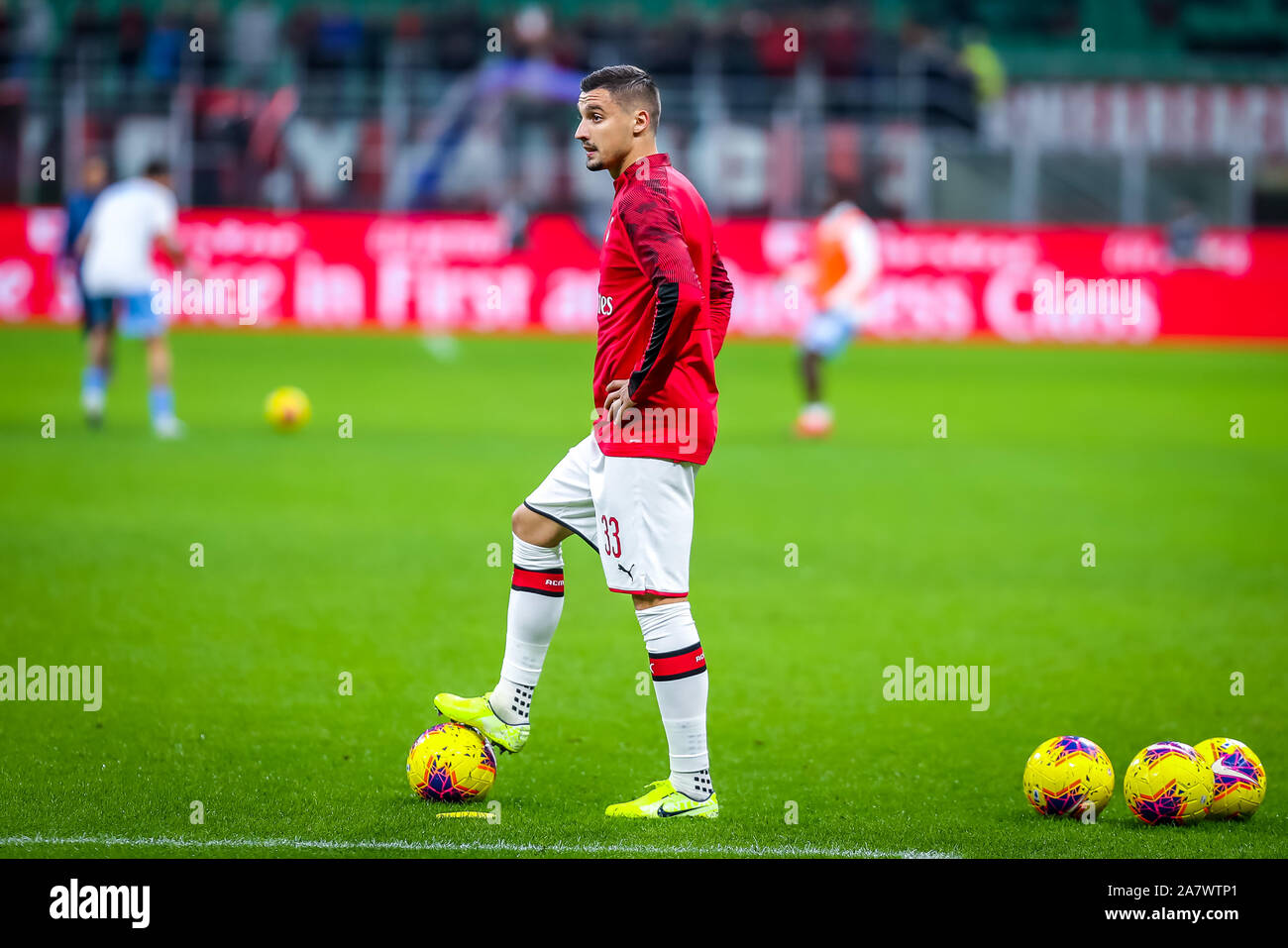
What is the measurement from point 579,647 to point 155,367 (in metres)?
8.17

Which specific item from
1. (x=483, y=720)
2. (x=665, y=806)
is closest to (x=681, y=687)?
(x=665, y=806)

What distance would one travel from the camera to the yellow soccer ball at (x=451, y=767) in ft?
17.5

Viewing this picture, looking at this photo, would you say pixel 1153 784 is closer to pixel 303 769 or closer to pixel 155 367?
pixel 303 769

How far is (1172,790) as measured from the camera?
17.3 ft

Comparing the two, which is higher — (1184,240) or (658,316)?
(1184,240)

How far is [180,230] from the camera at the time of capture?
25.1 metres

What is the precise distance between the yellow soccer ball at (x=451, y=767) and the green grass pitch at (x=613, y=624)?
Result: 107 mm

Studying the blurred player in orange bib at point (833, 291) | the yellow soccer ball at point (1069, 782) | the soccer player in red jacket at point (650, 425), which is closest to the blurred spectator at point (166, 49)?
the blurred player in orange bib at point (833, 291)

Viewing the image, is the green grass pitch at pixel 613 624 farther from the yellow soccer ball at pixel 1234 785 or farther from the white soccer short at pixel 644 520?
the white soccer short at pixel 644 520

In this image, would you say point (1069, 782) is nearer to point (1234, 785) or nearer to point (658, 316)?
point (1234, 785)

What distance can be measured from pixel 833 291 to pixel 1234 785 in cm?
1068
